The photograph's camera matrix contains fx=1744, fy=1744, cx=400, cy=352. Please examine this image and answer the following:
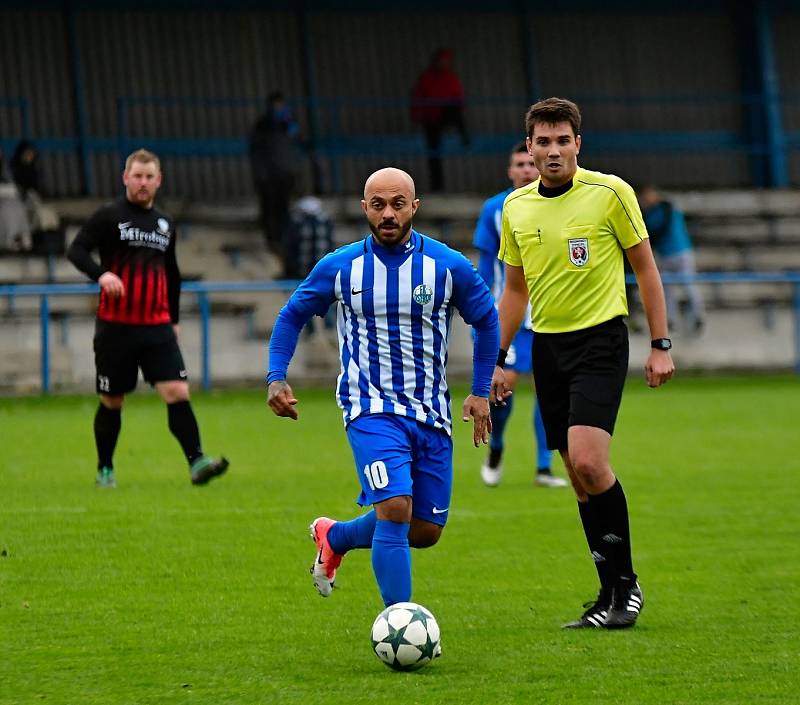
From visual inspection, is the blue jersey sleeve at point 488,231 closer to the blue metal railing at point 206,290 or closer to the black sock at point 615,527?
the black sock at point 615,527

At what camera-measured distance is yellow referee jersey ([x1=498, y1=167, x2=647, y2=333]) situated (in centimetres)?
679

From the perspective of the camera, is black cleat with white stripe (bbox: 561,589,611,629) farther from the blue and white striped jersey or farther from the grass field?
the blue and white striped jersey

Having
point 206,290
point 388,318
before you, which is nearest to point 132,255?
point 388,318

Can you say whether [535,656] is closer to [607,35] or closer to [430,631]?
[430,631]

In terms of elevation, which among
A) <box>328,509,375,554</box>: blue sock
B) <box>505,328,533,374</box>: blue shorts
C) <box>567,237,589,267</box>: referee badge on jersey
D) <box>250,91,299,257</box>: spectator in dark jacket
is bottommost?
<box>328,509,375,554</box>: blue sock

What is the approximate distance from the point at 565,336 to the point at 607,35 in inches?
869

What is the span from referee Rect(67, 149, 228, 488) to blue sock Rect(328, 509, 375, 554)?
4.26m

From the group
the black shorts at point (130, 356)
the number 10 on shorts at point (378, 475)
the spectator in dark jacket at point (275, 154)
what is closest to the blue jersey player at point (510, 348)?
the black shorts at point (130, 356)

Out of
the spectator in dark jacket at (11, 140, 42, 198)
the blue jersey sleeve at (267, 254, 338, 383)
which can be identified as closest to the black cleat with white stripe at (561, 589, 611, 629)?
the blue jersey sleeve at (267, 254, 338, 383)

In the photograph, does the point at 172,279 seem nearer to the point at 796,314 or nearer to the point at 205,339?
the point at 205,339

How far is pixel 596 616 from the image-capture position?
671 cm

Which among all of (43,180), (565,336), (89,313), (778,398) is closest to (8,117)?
(43,180)

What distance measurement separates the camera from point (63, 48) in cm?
2558

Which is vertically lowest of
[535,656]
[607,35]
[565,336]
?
[535,656]
